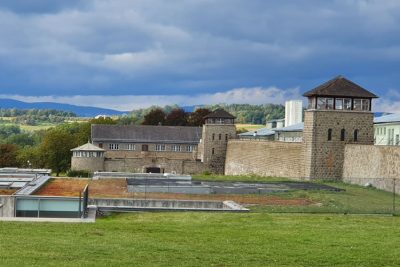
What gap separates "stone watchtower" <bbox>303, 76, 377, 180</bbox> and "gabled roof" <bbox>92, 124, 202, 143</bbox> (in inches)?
1605

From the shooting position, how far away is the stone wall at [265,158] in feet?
173

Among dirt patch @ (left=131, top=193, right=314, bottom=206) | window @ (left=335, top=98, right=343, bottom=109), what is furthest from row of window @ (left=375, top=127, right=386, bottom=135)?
dirt patch @ (left=131, top=193, right=314, bottom=206)

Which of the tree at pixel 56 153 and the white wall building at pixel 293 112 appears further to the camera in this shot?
the white wall building at pixel 293 112

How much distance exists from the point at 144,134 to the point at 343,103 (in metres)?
43.2

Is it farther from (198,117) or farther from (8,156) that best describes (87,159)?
(198,117)

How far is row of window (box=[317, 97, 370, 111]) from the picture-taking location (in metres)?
48.7

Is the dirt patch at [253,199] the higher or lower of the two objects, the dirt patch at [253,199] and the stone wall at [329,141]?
the lower

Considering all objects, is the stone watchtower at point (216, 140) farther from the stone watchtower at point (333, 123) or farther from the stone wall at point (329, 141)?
the stone wall at point (329, 141)

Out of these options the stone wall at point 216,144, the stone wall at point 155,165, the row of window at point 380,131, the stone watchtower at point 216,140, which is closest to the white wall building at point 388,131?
the row of window at point 380,131

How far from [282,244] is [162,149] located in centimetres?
7456

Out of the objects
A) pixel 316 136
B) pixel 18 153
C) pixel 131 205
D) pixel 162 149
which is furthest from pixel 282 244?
pixel 18 153

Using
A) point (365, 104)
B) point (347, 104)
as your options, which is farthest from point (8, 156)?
point (365, 104)

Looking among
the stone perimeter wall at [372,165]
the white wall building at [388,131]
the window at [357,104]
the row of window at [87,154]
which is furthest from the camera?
the row of window at [87,154]

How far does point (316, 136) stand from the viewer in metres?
48.8
